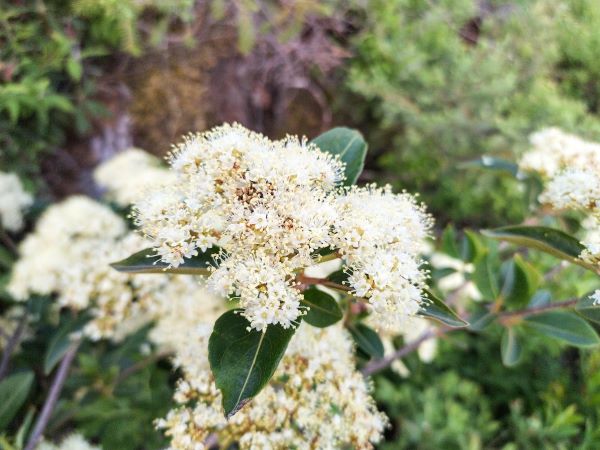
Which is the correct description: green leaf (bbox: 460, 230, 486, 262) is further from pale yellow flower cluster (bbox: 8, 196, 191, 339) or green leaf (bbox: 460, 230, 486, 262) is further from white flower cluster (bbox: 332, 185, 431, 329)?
pale yellow flower cluster (bbox: 8, 196, 191, 339)

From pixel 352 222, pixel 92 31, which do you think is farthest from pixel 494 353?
pixel 92 31

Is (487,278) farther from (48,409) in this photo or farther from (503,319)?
(48,409)

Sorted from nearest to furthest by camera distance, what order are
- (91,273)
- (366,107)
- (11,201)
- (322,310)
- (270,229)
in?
1. (270,229)
2. (322,310)
3. (91,273)
4. (11,201)
5. (366,107)

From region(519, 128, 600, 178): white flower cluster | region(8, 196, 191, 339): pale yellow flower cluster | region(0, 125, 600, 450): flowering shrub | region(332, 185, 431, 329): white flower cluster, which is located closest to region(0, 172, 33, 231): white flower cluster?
region(8, 196, 191, 339): pale yellow flower cluster

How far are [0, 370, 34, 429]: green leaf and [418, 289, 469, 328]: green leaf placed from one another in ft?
3.19

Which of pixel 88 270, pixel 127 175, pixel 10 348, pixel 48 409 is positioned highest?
pixel 88 270

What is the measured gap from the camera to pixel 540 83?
105 inches

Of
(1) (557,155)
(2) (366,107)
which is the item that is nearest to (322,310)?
(1) (557,155)

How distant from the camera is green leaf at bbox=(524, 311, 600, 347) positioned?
0.90 metres

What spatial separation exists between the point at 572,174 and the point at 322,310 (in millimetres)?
516

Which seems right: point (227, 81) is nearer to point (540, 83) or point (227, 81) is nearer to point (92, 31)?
point (92, 31)

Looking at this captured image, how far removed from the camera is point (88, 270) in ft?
3.44

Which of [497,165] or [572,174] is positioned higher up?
[572,174]

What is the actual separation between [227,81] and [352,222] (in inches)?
80.9
